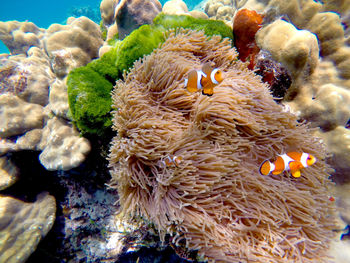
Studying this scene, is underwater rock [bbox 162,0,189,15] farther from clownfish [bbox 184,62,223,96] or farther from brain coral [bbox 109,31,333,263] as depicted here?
clownfish [bbox 184,62,223,96]

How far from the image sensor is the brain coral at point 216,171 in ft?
5.95

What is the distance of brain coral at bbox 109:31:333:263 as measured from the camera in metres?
1.81

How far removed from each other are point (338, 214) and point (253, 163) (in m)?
1.87

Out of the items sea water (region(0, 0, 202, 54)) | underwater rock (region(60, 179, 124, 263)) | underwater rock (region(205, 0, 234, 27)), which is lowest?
underwater rock (region(60, 179, 124, 263))

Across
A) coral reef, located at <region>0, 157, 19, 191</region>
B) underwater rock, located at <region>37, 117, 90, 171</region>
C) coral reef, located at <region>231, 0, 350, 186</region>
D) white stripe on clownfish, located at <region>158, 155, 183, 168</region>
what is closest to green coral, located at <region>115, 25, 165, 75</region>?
underwater rock, located at <region>37, 117, 90, 171</region>

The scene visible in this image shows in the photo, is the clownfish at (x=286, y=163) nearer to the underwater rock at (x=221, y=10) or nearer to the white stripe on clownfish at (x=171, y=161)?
the white stripe on clownfish at (x=171, y=161)

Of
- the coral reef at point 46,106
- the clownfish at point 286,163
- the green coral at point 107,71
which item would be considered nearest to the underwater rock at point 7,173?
the coral reef at point 46,106

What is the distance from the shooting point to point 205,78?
179cm

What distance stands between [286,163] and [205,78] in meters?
1.14

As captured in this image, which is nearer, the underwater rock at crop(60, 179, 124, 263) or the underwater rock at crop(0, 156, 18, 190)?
the underwater rock at crop(60, 179, 124, 263)

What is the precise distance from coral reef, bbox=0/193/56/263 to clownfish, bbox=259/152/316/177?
122 inches

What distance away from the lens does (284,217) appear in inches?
76.2

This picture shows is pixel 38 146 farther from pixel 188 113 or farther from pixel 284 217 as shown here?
pixel 284 217

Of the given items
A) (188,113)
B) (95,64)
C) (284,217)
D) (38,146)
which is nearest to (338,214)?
(284,217)
